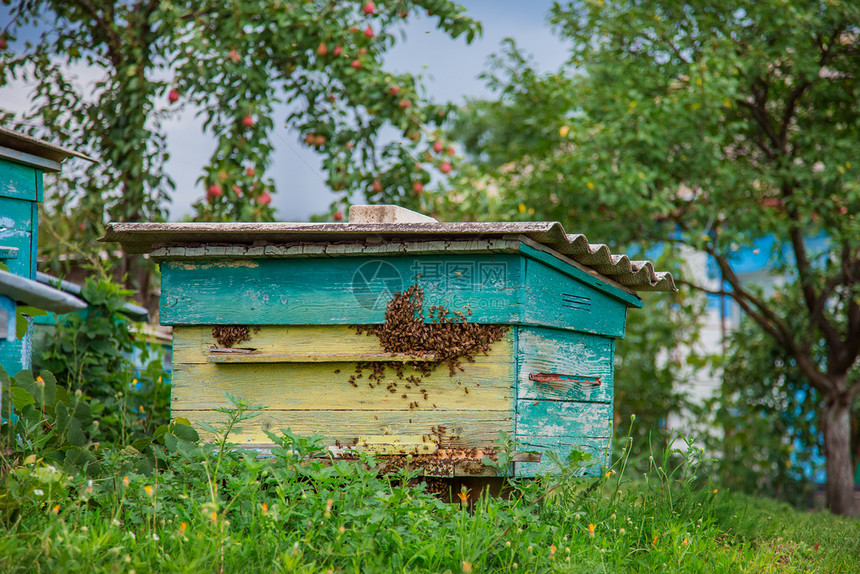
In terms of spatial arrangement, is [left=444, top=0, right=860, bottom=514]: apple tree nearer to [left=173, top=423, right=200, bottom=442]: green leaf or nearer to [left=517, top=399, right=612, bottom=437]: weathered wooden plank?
[left=517, top=399, right=612, bottom=437]: weathered wooden plank

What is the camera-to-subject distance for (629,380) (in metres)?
8.91

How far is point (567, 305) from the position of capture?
363 cm

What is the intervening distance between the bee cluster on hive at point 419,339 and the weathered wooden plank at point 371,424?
99 millimetres

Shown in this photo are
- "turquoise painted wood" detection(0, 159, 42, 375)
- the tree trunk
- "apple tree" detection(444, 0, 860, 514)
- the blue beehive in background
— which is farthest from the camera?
the tree trunk

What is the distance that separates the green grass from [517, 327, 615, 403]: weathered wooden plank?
0.44 m

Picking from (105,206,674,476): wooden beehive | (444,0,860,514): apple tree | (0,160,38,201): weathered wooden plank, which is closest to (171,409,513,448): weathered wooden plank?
(105,206,674,476): wooden beehive

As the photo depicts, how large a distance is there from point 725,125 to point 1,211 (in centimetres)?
656

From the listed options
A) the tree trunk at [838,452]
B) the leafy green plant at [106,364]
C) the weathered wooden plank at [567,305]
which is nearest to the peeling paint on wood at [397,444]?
the weathered wooden plank at [567,305]

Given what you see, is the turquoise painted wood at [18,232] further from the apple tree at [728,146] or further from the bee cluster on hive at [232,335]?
the apple tree at [728,146]

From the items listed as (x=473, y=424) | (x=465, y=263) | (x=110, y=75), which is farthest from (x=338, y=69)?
(x=473, y=424)

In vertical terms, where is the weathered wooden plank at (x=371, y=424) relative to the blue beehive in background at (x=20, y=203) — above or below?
below

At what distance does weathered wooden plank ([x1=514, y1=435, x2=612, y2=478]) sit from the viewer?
3268mm

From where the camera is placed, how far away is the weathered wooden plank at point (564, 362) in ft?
11.0

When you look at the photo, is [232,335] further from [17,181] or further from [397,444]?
[17,181]
